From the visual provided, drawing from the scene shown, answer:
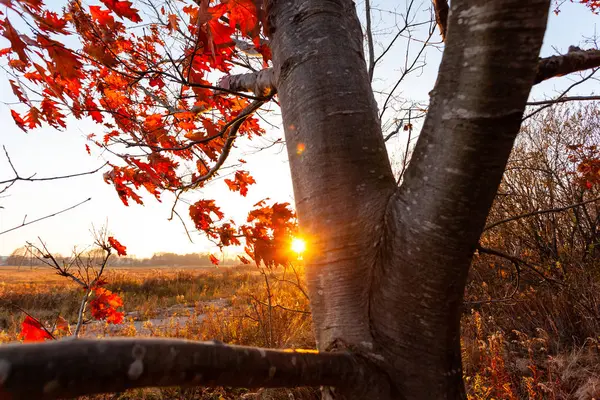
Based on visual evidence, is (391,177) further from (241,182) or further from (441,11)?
(241,182)

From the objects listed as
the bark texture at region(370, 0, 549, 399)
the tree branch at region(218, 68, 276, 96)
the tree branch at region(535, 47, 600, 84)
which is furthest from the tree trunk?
the tree branch at region(535, 47, 600, 84)

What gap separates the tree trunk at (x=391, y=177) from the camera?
58cm

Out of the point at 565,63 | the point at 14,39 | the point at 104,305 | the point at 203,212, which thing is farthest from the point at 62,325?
the point at 565,63

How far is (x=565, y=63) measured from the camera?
3.03 ft

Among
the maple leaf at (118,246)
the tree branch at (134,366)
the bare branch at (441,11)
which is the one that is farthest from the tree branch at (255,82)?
the maple leaf at (118,246)

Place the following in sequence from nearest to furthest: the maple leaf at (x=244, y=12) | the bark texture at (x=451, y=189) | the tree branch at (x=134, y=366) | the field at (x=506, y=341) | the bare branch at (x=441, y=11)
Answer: the tree branch at (x=134, y=366), the bark texture at (x=451, y=189), the bare branch at (x=441, y=11), the maple leaf at (x=244, y=12), the field at (x=506, y=341)

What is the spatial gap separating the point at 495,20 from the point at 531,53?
0.08 meters

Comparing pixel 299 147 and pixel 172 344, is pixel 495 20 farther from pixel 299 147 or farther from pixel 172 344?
pixel 172 344

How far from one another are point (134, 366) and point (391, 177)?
2.24ft

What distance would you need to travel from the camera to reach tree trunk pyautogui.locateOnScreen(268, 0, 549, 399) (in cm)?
58

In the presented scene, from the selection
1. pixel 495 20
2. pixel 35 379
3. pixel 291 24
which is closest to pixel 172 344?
pixel 35 379

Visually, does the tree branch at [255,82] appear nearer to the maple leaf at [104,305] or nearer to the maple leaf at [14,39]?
the maple leaf at [14,39]

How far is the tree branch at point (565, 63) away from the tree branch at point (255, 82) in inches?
31.3

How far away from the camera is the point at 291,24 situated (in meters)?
0.97
